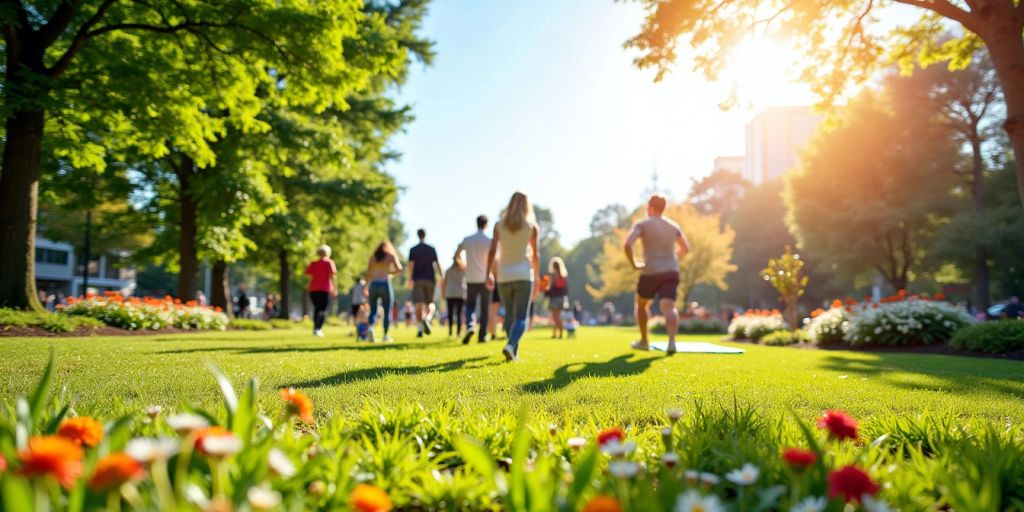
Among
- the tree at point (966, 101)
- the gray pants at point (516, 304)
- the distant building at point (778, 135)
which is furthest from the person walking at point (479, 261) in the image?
the distant building at point (778, 135)

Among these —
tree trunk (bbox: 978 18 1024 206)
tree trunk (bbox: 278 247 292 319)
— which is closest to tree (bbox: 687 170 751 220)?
tree trunk (bbox: 278 247 292 319)

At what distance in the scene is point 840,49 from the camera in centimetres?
938

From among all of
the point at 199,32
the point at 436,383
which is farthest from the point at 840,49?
the point at 199,32

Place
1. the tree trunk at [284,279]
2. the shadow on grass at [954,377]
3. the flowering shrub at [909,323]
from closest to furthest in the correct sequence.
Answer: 1. the shadow on grass at [954,377]
2. the flowering shrub at [909,323]
3. the tree trunk at [284,279]

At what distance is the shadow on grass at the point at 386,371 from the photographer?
4636 millimetres

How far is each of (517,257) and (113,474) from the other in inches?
247

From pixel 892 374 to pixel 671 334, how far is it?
292cm

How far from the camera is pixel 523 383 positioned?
477 centimetres

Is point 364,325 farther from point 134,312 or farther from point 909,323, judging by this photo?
point 909,323

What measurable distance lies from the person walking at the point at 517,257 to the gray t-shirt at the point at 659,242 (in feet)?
6.61

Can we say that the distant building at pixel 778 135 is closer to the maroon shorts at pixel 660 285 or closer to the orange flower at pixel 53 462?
the maroon shorts at pixel 660 285

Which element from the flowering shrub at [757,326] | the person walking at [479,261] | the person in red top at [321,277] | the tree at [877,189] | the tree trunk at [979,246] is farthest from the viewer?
the tree at [877,189]

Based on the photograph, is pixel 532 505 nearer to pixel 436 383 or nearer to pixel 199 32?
pixel 436 383

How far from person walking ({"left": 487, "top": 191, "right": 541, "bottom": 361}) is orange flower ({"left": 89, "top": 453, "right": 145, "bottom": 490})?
19.8ft
